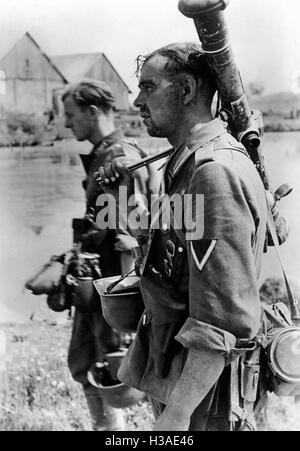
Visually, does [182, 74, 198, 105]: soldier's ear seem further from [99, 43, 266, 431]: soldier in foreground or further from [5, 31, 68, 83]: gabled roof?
[5, 31, 68, 83]: gabled roof

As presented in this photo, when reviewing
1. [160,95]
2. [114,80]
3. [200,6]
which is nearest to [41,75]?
[114,80]

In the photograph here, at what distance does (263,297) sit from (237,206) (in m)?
2.54

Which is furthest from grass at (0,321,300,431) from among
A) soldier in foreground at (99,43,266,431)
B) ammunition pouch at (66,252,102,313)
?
soldier in foreground at (99,43,266,431)

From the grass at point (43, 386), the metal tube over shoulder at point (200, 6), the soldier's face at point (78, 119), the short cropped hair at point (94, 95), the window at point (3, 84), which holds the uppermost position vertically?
the window at point (3, 84)

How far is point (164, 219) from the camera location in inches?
96.3

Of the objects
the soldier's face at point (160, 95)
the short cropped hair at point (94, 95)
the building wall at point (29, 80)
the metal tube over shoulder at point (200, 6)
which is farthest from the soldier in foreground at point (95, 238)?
the metal tube over shoulder at point (200, 6)

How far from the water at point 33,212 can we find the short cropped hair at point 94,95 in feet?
1.73

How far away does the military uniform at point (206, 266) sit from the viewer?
2.19 m

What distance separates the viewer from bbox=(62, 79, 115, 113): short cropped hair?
499 centimetres

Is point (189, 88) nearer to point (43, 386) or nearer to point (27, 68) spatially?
point (27, 68)

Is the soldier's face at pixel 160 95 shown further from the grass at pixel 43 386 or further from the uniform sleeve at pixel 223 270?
the grass at pixel 43 386

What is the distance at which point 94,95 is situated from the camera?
499 centimetres

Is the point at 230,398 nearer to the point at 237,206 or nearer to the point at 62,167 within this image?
the point at 237,206

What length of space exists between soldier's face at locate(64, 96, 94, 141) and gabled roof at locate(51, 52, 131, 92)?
27 centimetres
